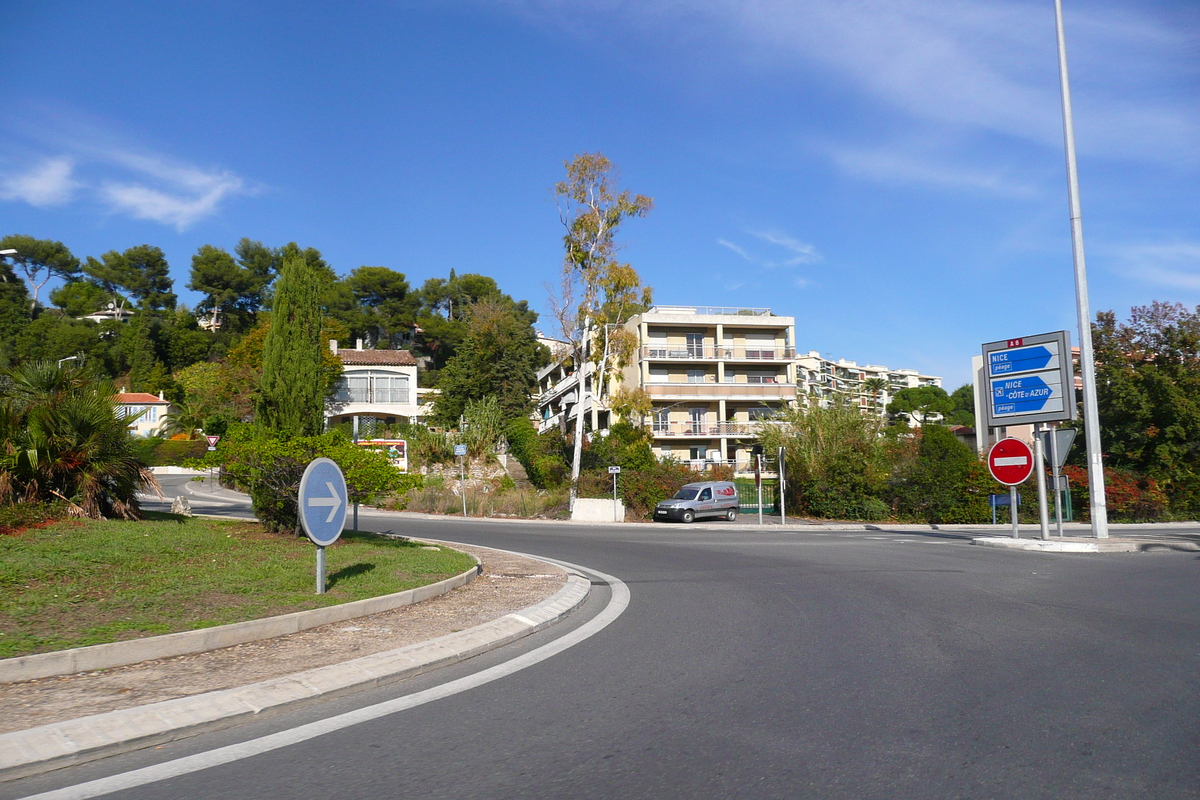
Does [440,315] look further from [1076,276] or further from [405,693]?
[405,693]

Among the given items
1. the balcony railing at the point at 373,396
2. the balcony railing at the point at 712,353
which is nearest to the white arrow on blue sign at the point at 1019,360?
the balcony railing at the point at 712,353

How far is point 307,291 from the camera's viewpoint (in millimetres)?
14969

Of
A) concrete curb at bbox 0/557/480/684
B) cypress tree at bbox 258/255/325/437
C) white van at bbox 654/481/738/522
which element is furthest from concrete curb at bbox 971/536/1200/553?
cypress tree at bbox 258/255/325/437

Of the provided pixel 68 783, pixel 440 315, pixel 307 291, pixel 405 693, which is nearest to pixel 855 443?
pixel 307 291

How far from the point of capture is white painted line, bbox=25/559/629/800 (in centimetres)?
393

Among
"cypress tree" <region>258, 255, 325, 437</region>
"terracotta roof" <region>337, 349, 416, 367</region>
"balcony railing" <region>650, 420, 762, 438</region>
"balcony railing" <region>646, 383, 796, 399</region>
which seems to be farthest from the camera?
"terracotta roof" <region>337, 349, 416, 367</region>

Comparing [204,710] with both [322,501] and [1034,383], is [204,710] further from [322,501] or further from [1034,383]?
[1034,383]

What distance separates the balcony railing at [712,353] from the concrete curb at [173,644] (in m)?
46.8

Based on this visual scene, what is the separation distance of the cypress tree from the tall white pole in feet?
51.8

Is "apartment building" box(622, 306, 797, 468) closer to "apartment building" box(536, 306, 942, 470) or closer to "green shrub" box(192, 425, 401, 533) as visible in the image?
"apartment building" box(536, 306, 942, 470)

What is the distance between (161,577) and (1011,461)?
16447 millimetres

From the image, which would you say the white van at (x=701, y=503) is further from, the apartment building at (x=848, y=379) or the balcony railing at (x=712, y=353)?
the balcony railing at (x=712, y=353)

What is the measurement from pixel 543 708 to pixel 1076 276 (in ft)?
59.4

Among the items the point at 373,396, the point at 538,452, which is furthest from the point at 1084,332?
the point at 373,396
